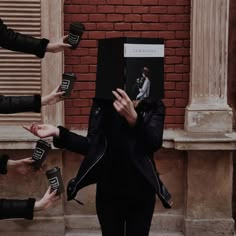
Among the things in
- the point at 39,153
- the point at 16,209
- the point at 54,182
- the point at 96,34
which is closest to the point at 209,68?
the point at 96,34

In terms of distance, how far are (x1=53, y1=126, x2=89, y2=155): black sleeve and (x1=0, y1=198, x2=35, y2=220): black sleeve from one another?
1.85 feet

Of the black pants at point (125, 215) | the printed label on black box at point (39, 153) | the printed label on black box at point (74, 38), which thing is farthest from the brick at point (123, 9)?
the printed label on black box at point (39, 153)

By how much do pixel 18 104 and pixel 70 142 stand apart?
0.50 m

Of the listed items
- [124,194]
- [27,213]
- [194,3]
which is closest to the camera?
[27,213]

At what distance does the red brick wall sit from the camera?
5430mm

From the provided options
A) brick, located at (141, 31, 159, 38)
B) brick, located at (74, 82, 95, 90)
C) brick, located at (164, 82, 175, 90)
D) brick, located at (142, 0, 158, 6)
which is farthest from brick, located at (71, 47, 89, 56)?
brick, located at (164, 82, 175, 90)

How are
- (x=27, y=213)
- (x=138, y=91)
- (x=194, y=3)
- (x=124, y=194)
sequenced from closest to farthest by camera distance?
(x=27, y=213), (x=138, y=91), (x=124, y=194), (x=194, y=3)

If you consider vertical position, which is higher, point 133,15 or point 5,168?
point 133,15

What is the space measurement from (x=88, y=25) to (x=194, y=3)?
1.07m

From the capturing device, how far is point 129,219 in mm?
3363

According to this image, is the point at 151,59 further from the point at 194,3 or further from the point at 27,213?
the point at 194,3

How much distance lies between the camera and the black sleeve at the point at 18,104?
115 inches

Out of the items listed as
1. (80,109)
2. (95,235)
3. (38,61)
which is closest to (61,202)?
(95,235)

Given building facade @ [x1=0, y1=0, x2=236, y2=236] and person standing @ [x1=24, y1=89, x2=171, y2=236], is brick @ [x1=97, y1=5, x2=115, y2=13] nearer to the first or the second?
building facade @ [x1=0, y1=0, x2=236, y2=236]
